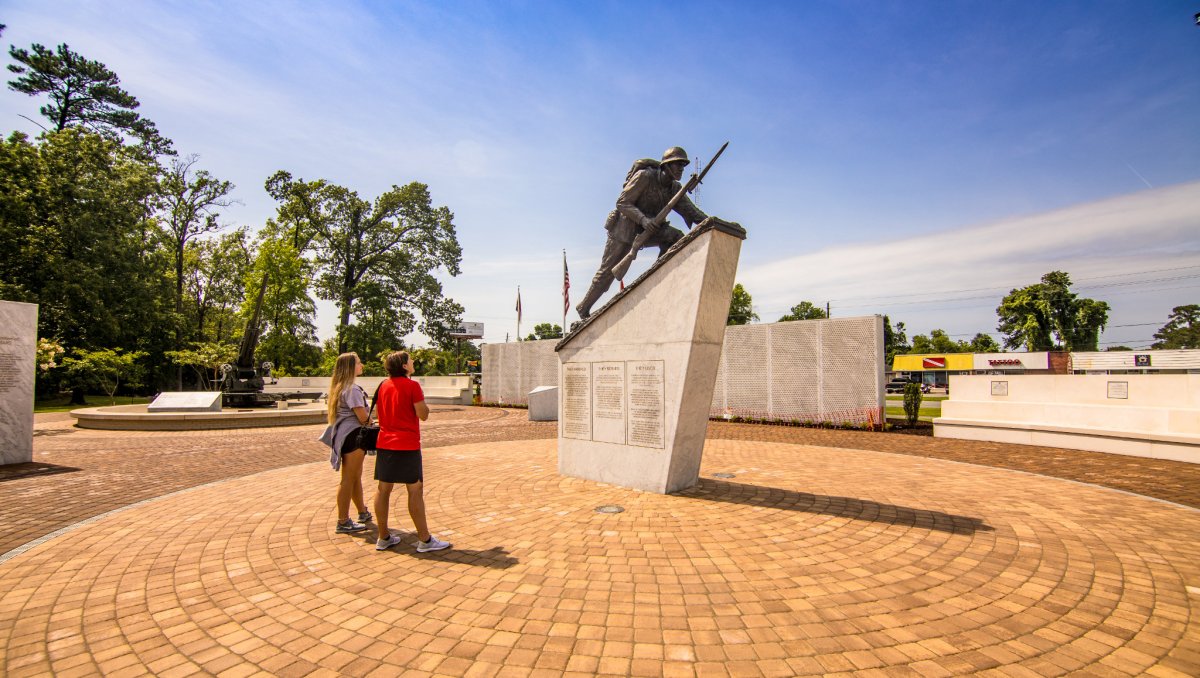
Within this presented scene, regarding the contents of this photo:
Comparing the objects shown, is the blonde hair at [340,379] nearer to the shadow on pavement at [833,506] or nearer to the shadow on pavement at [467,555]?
the shadow on pavement at [467,555]

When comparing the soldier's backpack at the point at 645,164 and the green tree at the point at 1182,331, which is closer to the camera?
the soldier's backpack at the point at 645,164

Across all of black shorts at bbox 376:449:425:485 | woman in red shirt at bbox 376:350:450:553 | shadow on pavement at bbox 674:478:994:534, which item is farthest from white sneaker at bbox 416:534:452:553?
shadow on pavement at bbox 674:478:994:534

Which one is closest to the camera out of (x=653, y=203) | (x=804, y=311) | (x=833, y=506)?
(x=833, y=506)

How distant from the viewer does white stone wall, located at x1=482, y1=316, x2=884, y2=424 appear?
1525cm

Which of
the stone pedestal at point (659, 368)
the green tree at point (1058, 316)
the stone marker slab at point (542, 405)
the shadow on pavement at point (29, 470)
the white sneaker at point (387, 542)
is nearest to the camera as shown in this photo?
the white sneaker at point (387, 542)

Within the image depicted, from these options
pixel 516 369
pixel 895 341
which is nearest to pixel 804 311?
pixel 895 341

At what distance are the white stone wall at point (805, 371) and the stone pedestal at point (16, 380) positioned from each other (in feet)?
54.7

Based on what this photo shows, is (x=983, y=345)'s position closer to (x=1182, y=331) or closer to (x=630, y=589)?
(x=1182, y=331)

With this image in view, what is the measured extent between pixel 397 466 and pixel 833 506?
4.92 metres

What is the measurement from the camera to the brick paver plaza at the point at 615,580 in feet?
9.26

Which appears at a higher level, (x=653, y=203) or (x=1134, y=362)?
(x=653, y=203)

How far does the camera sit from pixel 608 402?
24.1ft

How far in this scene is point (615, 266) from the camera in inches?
318

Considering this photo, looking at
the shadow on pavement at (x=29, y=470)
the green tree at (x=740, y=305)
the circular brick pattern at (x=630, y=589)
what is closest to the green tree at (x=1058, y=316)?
the green tree at (x=740, y=305)
